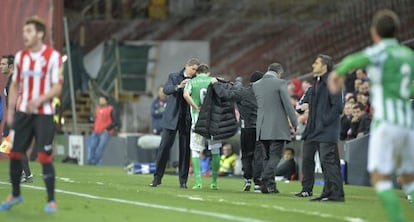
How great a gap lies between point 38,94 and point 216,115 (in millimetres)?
6063

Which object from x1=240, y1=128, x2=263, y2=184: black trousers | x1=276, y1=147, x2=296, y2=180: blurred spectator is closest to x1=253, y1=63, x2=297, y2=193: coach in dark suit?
x1=240, y1=128, x2=263, y2=184: black trousers

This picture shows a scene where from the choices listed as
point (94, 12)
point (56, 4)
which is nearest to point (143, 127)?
point (94, 12)

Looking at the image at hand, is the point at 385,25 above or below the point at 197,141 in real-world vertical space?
above

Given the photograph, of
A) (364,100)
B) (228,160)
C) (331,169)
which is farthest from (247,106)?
(228,160)

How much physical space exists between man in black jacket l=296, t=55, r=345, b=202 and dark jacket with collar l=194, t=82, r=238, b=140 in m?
2.36

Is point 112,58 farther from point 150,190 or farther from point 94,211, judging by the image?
point 94,211

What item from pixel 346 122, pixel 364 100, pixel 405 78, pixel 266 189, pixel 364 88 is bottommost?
pixel 266 189

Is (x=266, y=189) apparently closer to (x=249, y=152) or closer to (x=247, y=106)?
(x=249, y=152)

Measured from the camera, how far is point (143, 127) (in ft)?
123

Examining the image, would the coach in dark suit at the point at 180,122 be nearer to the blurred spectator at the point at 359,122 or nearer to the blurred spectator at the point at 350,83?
the blurred spectator at the point at 359,122

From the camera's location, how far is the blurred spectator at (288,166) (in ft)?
78.9

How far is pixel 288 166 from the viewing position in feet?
79.3

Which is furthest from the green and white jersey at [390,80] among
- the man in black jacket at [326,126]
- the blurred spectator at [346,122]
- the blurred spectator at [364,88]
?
the blurred spectator at [364,88]

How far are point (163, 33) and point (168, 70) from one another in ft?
5.33
